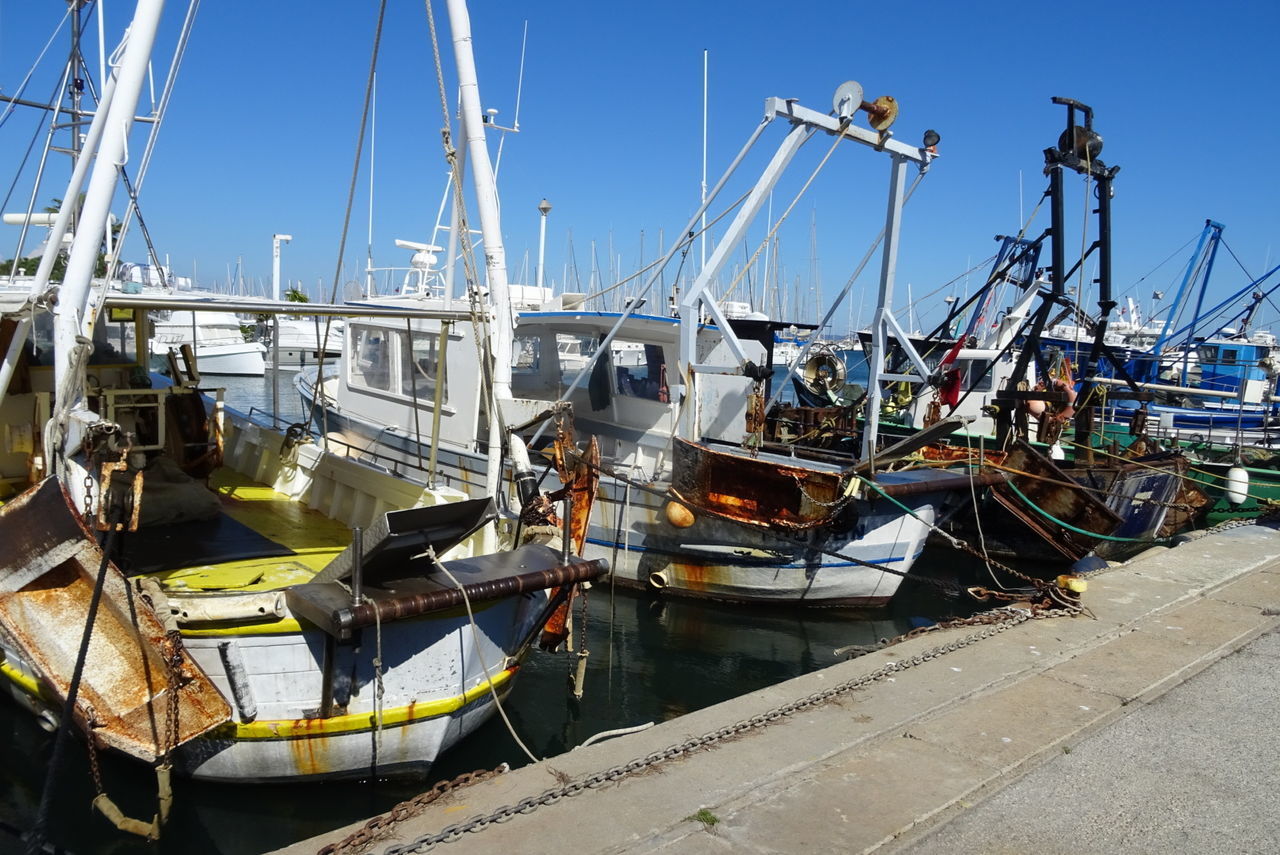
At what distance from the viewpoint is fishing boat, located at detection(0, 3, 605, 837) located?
207 inches

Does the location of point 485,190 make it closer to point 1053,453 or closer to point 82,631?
point 82,631

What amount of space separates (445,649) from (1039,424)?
11748 millimetres

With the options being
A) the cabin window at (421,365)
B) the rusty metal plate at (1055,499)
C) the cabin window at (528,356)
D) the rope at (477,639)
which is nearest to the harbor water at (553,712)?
the rope at (477,639)

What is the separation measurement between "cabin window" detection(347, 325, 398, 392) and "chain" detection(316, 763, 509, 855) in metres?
8.07

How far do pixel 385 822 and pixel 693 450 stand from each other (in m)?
6.65

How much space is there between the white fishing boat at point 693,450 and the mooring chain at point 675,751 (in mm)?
2685

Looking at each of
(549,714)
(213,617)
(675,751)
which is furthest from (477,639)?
(549,714)

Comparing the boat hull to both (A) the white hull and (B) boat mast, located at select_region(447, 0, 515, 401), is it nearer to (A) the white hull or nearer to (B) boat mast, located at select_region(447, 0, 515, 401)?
(B) boat mast, located at select_region(447, 0, 515, 401)

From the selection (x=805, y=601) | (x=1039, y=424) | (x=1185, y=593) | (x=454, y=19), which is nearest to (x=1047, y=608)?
(x=1185, y=593)

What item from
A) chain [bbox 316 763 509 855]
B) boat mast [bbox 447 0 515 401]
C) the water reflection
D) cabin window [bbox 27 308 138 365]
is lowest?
the water reflection

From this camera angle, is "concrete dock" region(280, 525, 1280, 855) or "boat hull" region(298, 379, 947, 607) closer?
"concrete dock" region(280, 525, 1280, 855)

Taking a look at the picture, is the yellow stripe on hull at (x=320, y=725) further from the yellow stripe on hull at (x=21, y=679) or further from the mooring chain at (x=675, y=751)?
the mooring chain at (x=675, y=751)

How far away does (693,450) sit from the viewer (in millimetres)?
10352

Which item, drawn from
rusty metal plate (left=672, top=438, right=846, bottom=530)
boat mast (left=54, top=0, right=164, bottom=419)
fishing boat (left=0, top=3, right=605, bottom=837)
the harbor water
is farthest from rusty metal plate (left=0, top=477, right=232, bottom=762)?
rusty metal plate (left=672, top=438, right=846, bottom=530)
